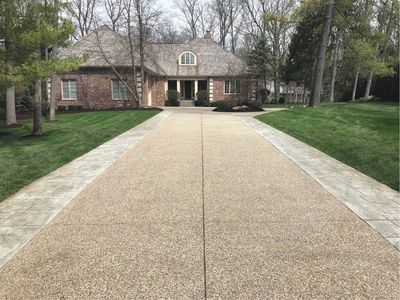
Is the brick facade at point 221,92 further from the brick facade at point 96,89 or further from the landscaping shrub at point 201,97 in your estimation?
the brick facade at point 96,89

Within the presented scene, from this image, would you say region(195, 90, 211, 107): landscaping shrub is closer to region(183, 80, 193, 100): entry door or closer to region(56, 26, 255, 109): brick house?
region(56, 26, 255, 109): brick house

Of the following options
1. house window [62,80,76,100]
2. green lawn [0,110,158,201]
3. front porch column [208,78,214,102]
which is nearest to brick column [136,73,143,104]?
house window [62,80,76,100]

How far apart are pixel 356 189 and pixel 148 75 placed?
87.7 feet

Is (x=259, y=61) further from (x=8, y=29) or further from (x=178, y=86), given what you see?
(x=8, y=29)

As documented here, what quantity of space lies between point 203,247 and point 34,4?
10.7m

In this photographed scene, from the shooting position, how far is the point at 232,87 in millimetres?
36406

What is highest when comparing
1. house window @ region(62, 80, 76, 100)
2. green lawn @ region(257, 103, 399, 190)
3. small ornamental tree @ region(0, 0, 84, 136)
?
small ornamental tree @ region(0, 0, 84, 136)

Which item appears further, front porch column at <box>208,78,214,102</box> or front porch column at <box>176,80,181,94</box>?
front porch column at <box>176,80,181,94</box>

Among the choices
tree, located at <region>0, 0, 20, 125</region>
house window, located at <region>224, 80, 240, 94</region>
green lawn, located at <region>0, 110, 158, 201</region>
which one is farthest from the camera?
house window, located at <region>224, 80, 240, 94</region>

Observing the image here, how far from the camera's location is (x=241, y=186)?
6332mm

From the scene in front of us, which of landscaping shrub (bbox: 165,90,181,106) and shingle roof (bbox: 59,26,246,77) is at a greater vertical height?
shingle roof (bbox: 59,26,246,77)

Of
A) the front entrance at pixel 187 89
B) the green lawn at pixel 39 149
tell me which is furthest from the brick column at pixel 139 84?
the green lawn at pixel 39 149

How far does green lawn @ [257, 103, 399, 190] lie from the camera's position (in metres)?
7.64

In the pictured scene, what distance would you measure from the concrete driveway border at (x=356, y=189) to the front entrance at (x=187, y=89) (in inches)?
1137
